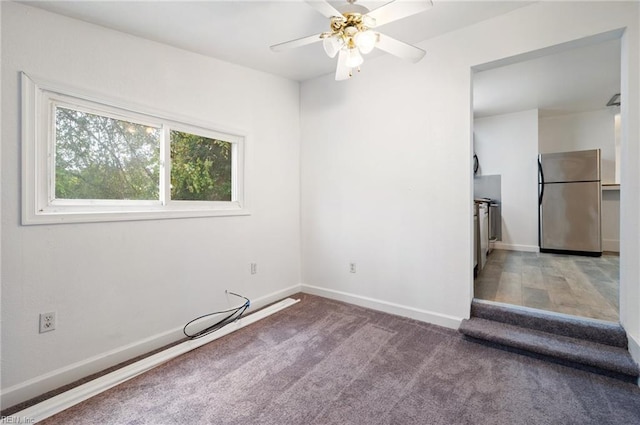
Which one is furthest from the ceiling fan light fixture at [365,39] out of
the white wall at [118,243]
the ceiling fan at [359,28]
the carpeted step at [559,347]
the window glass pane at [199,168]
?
the carpeted step at [559,347]

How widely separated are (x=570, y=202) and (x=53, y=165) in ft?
20.7

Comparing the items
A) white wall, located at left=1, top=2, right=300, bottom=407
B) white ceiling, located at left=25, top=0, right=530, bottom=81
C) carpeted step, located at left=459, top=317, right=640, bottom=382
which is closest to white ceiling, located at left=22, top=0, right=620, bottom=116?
white ceiling, located at left=25, top=0, right=530, bottom=81

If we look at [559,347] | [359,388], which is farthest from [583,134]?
[359,388]

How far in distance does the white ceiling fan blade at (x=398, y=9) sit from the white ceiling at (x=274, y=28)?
1.51 feet

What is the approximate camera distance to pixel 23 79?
1.66 m

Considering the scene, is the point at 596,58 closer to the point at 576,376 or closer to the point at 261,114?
the point at 576,376

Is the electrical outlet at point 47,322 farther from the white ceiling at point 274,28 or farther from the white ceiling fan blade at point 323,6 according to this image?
the white ceiling fan blade at point 323,6

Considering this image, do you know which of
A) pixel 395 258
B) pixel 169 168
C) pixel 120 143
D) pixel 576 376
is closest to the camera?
pixel 576 376

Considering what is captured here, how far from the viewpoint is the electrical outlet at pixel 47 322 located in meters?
1.73

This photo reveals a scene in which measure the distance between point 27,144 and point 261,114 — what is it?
187 centimetres

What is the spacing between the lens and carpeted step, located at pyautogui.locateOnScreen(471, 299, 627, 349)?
6.32 ft

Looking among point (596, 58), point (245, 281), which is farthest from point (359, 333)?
point (596, 58)

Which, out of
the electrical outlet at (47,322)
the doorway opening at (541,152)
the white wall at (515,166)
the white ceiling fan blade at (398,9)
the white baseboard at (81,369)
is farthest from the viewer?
the white wall at (515,166)

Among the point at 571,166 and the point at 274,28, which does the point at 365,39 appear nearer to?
the point at 274,28
